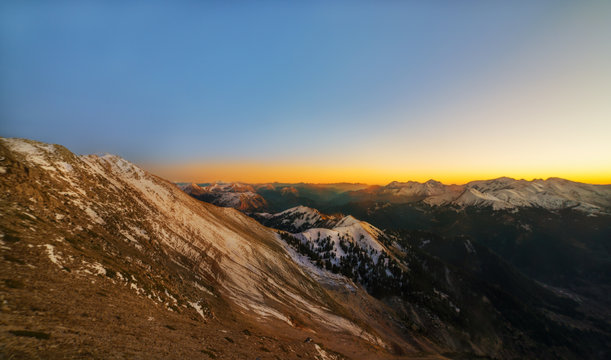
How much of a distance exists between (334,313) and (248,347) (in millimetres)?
41290

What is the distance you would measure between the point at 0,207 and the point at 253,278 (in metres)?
43.2

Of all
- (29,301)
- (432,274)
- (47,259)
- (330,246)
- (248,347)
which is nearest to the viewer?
(29,301)

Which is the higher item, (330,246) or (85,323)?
(85,323)

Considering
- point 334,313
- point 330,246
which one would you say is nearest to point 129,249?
point 334,313

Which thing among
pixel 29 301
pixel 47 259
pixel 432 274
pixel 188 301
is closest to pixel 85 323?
pixel 29 301

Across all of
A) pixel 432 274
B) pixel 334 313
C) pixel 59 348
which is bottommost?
pixel 432 274

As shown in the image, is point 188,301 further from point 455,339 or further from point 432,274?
point 432,274

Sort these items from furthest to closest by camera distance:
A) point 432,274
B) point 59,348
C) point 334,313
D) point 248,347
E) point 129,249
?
point 432,274 < point 334,313 < point 129,249 < point 248,347 < point 59,348

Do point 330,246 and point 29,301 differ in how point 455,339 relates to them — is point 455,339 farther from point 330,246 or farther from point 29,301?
point 29,301

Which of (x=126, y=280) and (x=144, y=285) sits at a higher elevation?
(x=126, y=280)

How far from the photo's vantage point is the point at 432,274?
17350cm

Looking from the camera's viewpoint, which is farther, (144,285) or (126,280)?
(144,285)

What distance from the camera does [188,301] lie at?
29312 millimetres

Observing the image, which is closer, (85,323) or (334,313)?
(85,323)
